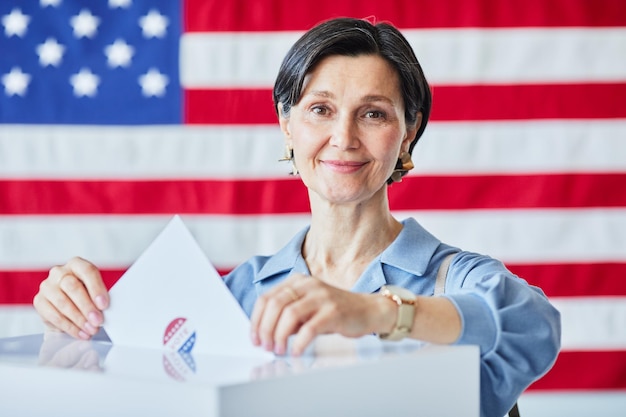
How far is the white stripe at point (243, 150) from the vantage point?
9.89ft

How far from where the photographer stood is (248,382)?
806 millimetres

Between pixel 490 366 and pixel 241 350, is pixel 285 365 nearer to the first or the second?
pixel 241 350

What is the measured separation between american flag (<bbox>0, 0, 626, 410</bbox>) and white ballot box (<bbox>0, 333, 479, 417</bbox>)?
6.37ft

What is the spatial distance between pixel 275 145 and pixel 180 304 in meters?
2.04

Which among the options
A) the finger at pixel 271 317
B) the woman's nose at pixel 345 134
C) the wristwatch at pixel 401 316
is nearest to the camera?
the finger at pixel 271 317

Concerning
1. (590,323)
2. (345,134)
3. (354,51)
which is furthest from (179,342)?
(590,323)

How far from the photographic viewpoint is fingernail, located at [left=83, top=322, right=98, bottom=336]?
4.02ft

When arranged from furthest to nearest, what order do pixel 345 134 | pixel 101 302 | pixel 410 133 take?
pixel 410 133 → pixel 345 134 → pixel 101 302

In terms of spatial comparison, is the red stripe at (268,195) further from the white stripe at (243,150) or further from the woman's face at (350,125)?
the woman's face at (350,125)

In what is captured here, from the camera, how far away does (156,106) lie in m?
3.06

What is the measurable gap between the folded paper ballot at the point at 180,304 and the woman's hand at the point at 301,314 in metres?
0.02

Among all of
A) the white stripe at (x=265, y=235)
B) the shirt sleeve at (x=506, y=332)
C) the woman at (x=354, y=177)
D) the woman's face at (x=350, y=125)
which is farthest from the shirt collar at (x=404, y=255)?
the white stripe at (x=265, y=235)

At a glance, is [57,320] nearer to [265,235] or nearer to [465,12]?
[265,235]

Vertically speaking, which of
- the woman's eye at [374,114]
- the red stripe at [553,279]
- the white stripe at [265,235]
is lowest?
the red stripe at [553,279]
